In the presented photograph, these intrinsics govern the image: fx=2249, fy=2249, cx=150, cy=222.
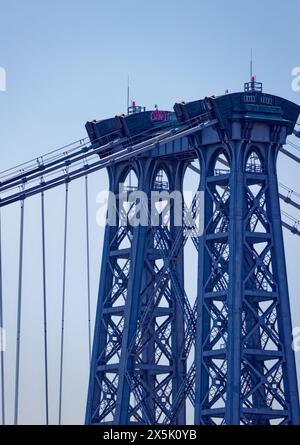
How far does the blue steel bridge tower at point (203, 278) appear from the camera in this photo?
5738 inches

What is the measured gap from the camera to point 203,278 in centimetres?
14775

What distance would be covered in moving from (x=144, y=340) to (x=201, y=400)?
12753 millimetres

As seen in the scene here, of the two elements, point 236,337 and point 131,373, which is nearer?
point 236,337

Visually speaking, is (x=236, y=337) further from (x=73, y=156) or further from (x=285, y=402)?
(x=73, y=156)

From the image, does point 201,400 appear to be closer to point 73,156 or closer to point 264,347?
point 264,347

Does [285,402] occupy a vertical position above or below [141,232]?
below

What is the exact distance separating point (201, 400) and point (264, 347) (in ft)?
A: 18.4

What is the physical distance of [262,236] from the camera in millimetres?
147750

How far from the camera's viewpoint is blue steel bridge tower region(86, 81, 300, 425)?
5738 inches
